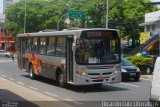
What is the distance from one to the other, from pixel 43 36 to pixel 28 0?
73.9 meters

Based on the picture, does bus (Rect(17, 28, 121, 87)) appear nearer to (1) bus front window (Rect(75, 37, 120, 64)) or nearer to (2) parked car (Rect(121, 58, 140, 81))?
(1) bus front window (Rect(75, 37, 120, 64))

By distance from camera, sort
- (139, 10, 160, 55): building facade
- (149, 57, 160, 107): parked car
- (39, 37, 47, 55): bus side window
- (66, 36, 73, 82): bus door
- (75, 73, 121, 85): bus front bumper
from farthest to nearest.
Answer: (139, 10, 160, 55): building facade, (39, 37, 47, 55): bus side window, (66, 36, 73, 82): bus door, (75, 73, 121, 85): bus front bumper, (149, 57, 160, 107): parked car

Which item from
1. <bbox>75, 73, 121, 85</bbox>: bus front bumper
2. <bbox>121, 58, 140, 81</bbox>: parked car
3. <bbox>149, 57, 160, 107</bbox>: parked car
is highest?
<bbox>149, 57, 160, 107</bbox>: parked car

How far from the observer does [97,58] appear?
62.6 feet

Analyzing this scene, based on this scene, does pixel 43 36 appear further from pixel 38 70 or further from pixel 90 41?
pixel 90 41

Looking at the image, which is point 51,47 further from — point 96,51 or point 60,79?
point 96,51

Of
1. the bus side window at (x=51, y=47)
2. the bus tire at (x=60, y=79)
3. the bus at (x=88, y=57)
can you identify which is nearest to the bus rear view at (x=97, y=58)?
the bus at (x=88, y=57)

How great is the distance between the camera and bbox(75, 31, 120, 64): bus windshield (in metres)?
19.0

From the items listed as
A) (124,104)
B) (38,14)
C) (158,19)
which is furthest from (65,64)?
(38,14)

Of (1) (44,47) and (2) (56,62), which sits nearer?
(2) (56,62)

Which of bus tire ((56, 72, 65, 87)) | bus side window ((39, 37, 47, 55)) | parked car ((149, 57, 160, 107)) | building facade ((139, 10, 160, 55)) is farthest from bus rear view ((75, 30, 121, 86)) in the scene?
building facade ((139, 10, 160, 55))

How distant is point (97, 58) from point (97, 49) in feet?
1.38

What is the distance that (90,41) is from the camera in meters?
19.3

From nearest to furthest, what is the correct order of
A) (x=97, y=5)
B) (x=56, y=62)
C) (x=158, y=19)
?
(x=56, y=62) < (x=158, y=19) < (x=97, y=5)
